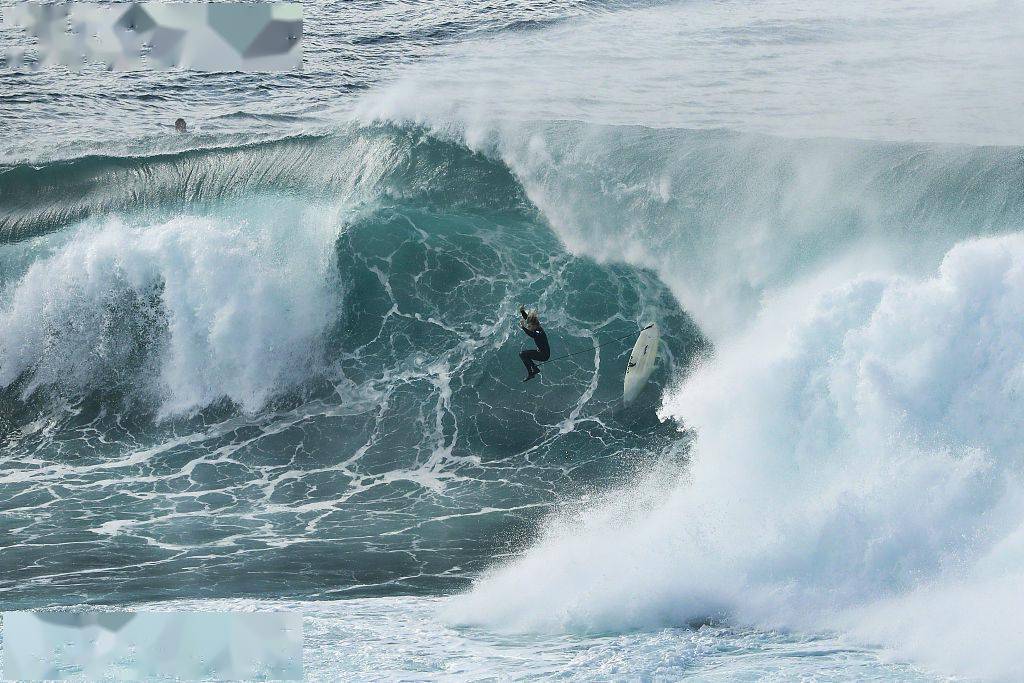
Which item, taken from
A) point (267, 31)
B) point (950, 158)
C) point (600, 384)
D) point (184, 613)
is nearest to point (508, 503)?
point (600, 384)

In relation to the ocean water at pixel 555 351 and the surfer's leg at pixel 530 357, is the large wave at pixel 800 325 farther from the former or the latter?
the surfer's leg at pixel 530 357

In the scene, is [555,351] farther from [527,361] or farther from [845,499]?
[845,499]

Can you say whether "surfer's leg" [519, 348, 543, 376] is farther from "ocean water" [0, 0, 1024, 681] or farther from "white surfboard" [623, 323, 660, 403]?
"white surfboard" [623, 323, 660, 403]

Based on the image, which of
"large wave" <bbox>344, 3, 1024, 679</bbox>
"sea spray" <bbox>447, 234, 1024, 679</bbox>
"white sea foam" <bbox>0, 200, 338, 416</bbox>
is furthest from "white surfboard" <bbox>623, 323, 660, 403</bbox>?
"white sea foam" <bbox>0, 200, 338, 416</bbox>

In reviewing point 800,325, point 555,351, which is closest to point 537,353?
point 555,351

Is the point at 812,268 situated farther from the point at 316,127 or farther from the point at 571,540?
the point at 316,127
